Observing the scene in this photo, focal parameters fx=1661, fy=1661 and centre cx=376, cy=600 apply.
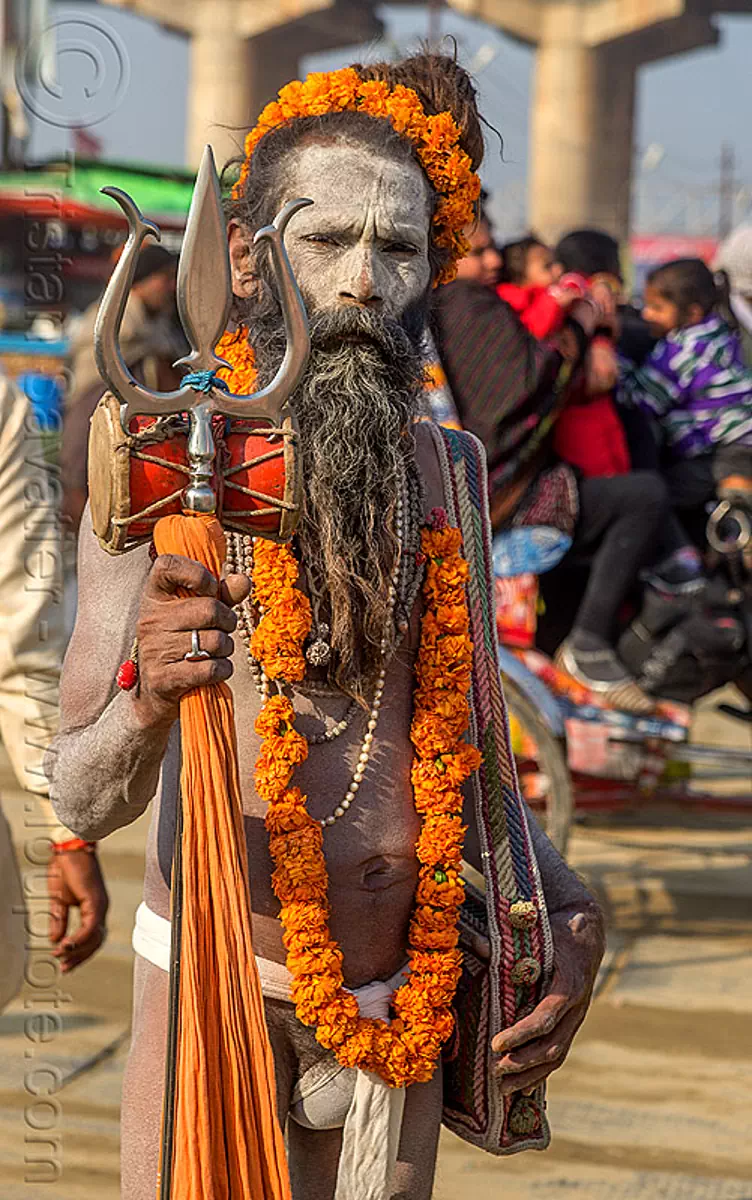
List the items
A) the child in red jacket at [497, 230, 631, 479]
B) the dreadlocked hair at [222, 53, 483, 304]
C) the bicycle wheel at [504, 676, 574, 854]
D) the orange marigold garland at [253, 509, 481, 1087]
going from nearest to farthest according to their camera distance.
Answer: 1. the orange marigold garland at [253, 509, 481, 1087]
2. the dreadlocked hair at [222, 53, 483, 304]
3. the bicycle wheel at [504, 676, 574, 854]
4. the child in red jacket at [497, 230, 631, 479]

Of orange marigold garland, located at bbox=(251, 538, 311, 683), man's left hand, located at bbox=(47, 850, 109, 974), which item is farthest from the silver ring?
man's left hand, located at bbox=(47, 850, 109, 974)

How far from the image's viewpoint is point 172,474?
64.5 inches

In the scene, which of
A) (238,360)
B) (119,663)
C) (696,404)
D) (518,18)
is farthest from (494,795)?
(518,18)

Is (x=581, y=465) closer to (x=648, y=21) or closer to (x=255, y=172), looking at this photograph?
(x=255, y=172)

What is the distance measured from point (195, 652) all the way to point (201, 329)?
0.32 metres

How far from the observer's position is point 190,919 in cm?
163

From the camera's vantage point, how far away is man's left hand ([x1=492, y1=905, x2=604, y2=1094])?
2.06m

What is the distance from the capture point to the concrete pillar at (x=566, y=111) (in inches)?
1384

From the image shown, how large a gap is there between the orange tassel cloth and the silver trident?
0.31 ft

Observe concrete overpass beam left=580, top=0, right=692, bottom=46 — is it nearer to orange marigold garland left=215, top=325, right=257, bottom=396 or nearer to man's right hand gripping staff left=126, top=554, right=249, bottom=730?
orange marigold garland left=215, top=325, right=257, bottom=396

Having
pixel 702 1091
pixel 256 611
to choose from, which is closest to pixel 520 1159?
pixel 702 1091

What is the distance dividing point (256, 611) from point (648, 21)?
34083 millimetres

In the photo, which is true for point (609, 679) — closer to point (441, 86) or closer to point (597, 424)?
point (597, 424)

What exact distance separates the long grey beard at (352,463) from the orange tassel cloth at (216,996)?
0.39 metres
